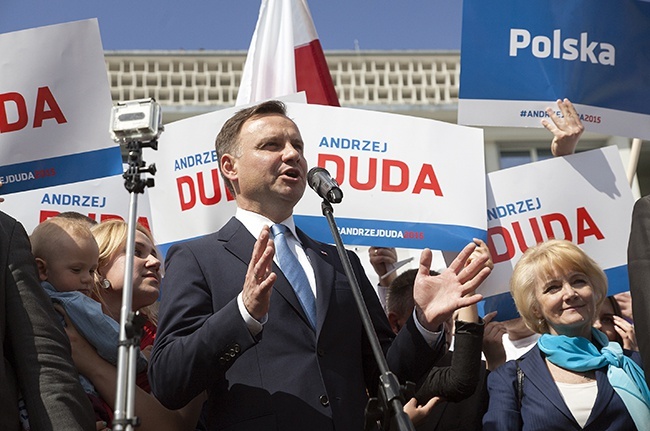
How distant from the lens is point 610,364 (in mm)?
3980

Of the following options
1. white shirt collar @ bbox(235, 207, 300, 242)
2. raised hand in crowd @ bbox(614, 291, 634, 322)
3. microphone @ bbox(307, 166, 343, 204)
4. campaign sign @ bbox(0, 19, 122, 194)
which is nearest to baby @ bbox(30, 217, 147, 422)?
white shirt collar @ bbox(235, 207, 300, 242)

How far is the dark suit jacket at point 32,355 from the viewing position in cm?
308

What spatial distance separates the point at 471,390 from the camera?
366cm

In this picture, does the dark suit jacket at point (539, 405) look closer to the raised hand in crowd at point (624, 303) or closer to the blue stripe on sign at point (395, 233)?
the blue stripe on sign at point (395, 233)

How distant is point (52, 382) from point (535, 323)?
1.96 metres

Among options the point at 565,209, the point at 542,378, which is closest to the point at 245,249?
Answer: the point at 542,378

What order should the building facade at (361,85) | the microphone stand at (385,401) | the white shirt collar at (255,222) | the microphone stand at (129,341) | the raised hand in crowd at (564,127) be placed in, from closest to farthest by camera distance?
the microphone stand at (129,341) → the microphone stand at (385,401) → the white shirt collar at (255,222) → the raised hand in crowd at (564,127) → the building facade at (361,85)

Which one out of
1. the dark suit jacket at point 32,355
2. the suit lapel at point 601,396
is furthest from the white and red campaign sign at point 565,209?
the dark suit jacket at point 32,355

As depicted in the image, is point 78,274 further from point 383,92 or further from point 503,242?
point 383,92

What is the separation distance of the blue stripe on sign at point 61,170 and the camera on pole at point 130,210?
232 cm

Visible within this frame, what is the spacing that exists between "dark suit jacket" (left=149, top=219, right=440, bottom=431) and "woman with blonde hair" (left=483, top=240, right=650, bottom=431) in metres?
0.50

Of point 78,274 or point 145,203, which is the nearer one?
point 78,274

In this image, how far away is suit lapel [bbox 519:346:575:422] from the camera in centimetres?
388

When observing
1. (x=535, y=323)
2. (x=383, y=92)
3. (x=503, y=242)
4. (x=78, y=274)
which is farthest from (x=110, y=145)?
(x=383, y=92)
